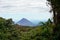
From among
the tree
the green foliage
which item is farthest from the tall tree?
the green foliage

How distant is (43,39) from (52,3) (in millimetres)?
2481

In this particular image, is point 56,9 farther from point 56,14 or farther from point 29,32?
point 29,32

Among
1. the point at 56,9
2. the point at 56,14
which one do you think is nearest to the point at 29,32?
the point at 56,14

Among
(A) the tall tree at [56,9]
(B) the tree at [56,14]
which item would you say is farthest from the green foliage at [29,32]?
(A) the tall tree at [56,9]

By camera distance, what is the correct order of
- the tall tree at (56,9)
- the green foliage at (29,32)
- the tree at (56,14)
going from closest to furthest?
the tree at (56,14), the tall tree at (56,9), the green foliage at (29,32)

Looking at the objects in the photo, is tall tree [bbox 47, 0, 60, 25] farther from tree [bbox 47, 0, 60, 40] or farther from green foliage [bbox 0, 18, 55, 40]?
green foliage [bbox 0, 18, 55, 40]

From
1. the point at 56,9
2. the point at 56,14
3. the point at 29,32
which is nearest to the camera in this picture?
the point at 56,9

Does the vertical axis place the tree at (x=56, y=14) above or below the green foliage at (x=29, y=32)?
above

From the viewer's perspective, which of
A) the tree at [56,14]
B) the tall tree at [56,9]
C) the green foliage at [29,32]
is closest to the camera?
the tree at [56,14]

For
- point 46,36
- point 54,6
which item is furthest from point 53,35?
point 54,6

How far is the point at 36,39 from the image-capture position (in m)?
16.9

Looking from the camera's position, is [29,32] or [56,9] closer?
[56,9]

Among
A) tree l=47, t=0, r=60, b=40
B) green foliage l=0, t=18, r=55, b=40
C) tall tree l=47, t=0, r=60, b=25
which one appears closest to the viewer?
tree l=47, t=0, r=60, b=40

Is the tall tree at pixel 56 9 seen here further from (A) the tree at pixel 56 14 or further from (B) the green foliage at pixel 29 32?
(B) the green foliage at pixel 29 32
